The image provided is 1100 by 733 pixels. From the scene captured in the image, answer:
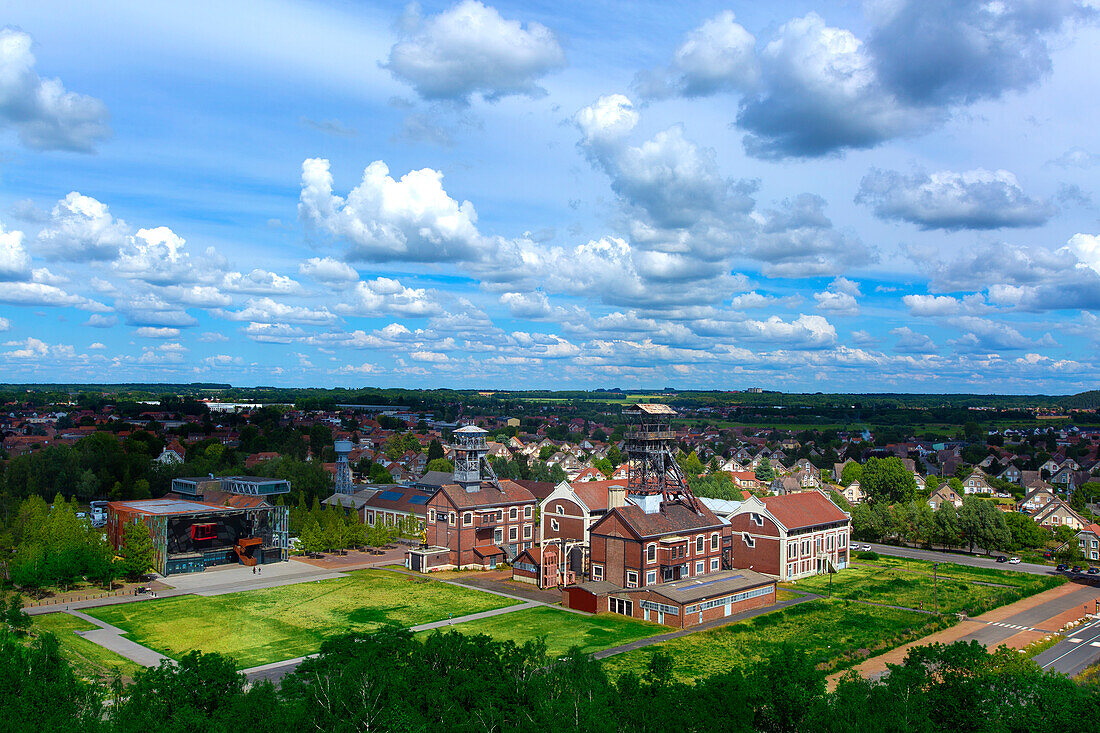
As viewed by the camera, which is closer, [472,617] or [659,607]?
[659,607]

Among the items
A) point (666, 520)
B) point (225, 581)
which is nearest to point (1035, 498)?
point (666, 520)

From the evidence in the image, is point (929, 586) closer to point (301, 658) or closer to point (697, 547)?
point (697, 547)

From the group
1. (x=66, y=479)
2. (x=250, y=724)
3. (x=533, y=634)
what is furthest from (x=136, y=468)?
(x=250, y=724)

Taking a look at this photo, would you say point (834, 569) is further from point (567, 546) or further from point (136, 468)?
point (136, 468)

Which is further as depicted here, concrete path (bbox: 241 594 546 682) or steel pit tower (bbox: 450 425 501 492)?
steel pit tower (bbox: 450 425 501 492)

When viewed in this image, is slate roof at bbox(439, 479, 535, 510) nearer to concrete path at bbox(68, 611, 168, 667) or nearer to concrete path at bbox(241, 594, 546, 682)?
concrete path at bbox(241, 594, 546, 682)

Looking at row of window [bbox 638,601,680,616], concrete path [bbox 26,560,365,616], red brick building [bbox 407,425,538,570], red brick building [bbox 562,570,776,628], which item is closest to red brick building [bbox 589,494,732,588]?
red brick building [bbox 562,570,776,628]
